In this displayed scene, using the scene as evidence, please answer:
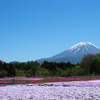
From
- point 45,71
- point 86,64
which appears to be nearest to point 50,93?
point 45,71

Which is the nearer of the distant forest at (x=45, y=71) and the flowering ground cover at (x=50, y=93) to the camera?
the flowering ground cover at (x=50, y=93)

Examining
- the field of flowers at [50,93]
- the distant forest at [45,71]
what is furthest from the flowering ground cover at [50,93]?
the distant forest at [45,71]

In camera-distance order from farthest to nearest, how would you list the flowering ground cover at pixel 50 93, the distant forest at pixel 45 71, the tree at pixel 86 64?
1. the tree at pixel 86 64
2. the distant forest at pixel 45 71
3. the flowering ground cover at pixel 50 93

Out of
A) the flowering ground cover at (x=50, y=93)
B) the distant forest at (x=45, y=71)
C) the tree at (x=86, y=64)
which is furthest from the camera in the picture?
the tree at (x=86, y=64)

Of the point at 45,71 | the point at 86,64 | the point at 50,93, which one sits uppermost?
the point at 86,64

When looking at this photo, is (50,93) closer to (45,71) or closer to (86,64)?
(45,71)

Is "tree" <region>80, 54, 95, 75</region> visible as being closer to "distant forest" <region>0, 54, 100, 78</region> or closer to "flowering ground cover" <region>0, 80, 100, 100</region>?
"distant forest" <region>0, 54, 100, 78</region>

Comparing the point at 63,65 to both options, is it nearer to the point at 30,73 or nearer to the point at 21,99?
the point at 30,73

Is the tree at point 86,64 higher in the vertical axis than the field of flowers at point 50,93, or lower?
higher

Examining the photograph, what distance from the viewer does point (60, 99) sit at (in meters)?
11.8

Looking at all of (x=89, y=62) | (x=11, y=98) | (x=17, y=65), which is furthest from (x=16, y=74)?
(x=11, y=98)

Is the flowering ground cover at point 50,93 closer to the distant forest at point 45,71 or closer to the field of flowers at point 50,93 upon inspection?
the field of flowers at point 50,93

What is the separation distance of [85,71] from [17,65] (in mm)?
31825

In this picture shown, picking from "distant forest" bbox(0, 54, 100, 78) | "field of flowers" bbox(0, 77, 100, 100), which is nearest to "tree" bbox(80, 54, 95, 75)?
"distant forest" bbox(0, 54, 100, 78)
